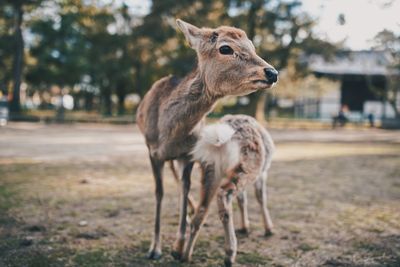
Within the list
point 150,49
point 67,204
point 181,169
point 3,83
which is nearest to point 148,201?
point 67,204

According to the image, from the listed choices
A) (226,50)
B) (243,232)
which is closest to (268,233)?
(243,232)

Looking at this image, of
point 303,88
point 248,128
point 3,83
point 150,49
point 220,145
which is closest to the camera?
point 220,145

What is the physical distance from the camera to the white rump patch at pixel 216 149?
4.05 metres

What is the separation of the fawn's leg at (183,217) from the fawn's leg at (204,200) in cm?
13

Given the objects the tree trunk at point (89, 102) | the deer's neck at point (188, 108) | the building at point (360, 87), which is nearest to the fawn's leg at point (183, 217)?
the deer's neck at point (188, 108)

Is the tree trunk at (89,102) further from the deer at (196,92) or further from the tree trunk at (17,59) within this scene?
the deer at (196,92)

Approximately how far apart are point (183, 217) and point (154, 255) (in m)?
0.49

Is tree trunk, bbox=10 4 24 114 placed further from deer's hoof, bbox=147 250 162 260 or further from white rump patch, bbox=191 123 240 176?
white rump patch, bbox=191 123 240 176

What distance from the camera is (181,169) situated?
4.34 meters

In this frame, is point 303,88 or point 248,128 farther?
point 303,88

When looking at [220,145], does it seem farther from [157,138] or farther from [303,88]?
[303,88]

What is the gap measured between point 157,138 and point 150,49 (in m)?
31.2

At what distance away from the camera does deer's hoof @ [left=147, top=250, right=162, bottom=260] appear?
409 cm

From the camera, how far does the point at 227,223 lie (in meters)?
3.96
